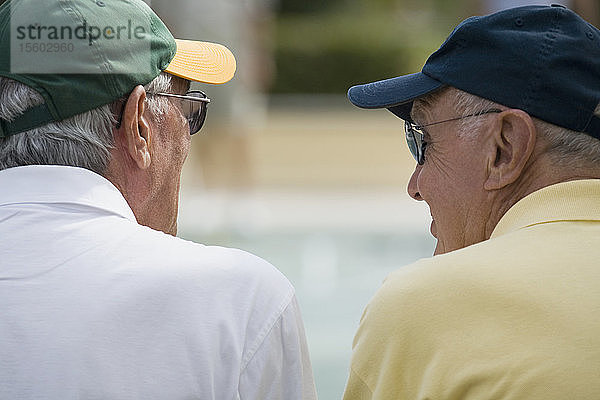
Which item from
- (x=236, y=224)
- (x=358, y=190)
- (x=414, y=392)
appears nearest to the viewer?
(x=414, y=392)

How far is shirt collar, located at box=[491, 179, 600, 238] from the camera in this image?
1.90 m

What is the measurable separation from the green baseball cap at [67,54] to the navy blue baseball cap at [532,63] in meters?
0.71

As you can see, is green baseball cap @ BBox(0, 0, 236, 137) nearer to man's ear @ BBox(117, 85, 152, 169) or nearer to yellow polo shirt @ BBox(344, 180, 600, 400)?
man's ear @ BBox(117, 85, 152, 169)

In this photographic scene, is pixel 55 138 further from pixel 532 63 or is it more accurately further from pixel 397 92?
pixel 532 63

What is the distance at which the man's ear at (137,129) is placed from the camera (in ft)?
6.59

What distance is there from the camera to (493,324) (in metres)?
1.68

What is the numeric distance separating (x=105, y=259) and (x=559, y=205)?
0.90 m

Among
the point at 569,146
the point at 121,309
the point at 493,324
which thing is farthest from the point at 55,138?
the point at 569,146

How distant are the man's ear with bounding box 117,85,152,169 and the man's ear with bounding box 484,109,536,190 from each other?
A: 77cm

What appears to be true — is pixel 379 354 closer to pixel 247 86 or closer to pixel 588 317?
pixel 588 317

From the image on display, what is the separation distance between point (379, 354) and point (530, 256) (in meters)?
0.33

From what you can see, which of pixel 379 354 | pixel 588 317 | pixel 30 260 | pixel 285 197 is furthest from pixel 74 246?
pixel 285 197

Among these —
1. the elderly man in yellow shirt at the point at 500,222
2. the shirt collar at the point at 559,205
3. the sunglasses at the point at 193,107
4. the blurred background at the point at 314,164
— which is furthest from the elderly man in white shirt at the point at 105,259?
the blurred background at the point at 314,164

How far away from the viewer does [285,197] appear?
11672 millimetres
